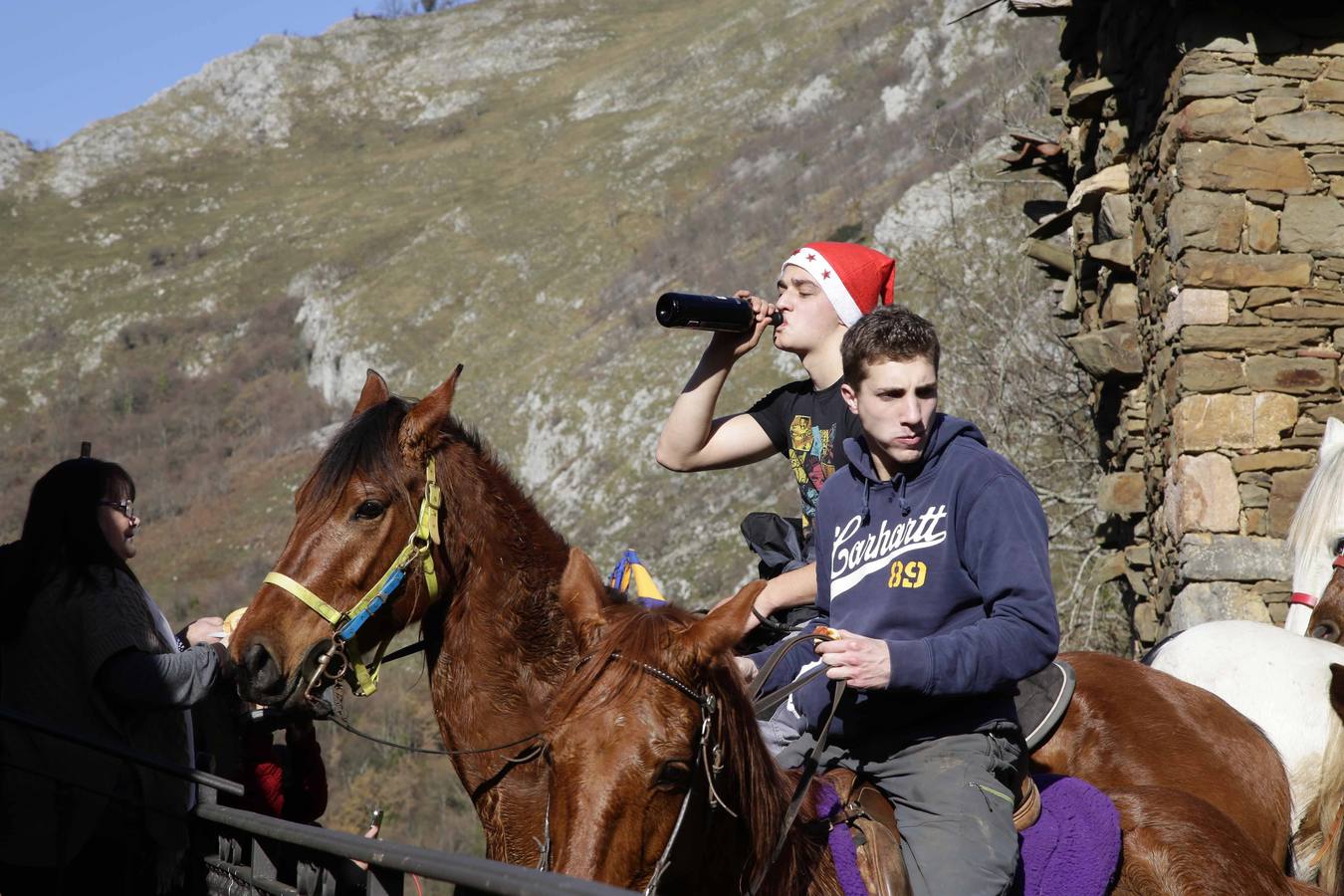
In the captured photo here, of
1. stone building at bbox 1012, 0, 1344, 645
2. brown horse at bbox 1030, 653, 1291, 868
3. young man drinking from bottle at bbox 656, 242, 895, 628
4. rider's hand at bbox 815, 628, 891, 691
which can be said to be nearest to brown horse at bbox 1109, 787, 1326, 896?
brown horse at bbox 1030, 653, 1291, 868

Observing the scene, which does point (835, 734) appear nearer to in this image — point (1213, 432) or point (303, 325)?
point (1213, 432)

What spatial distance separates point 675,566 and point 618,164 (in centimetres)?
3752

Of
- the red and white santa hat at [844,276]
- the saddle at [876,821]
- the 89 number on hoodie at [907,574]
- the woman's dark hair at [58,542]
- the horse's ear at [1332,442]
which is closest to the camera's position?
the saddle at [876,821]

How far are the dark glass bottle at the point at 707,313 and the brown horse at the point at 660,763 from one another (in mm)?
1567

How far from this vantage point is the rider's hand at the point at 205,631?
15.6 ft

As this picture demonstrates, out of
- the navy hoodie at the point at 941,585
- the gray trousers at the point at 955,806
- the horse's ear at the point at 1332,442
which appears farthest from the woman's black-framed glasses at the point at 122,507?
the horse's ear at the point at 1332,442

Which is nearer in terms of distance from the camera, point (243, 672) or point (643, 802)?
point (643, 802)

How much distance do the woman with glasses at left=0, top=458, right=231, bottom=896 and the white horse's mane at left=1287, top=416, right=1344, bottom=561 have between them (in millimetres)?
4584

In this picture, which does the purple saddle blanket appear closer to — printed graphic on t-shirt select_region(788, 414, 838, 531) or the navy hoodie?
the navy hoodie

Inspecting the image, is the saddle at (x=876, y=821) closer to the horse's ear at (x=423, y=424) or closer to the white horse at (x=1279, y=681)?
the horse's ear at (x=423, y=424)

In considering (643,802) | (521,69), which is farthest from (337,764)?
(521,69)

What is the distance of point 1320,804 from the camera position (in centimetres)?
444

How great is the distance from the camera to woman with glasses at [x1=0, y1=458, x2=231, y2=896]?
4168mm

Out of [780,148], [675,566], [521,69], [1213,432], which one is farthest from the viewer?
[521,69]
